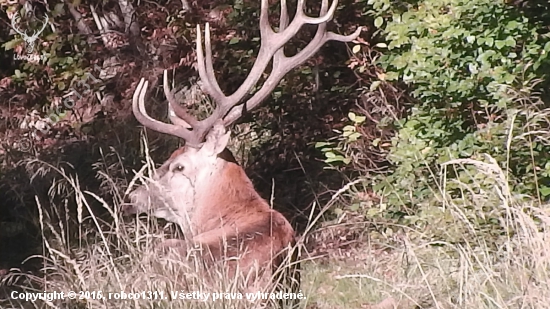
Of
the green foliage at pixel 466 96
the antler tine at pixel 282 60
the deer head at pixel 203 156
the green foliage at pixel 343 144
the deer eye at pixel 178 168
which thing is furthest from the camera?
the green foliage at pixel 343 144

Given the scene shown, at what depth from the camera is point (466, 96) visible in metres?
5.61

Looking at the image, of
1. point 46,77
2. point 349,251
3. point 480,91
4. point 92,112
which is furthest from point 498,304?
point 92,112

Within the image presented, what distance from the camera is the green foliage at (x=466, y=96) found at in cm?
528

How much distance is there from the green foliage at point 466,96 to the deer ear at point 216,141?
1.20 metres

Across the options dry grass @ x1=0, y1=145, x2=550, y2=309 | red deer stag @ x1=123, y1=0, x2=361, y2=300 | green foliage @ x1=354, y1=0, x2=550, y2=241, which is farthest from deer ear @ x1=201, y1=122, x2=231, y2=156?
green foliage @ x1=354, y1=0, x2=550, y2=241

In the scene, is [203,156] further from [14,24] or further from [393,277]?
[14,24]

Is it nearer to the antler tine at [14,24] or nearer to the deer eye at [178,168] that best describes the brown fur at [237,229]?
the deer eye at [178,168]

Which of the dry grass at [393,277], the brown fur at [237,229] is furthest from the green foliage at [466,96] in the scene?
the brown fur at [237,229]

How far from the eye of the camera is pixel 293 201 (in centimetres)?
750

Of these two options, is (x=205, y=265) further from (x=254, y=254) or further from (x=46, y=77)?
(x=46, y=77)

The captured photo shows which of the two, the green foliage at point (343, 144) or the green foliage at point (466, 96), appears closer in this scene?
the green foliage at point (466, 96)

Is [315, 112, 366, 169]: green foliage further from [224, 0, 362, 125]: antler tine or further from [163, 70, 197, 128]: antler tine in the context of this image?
[163, 70, 197, 128]: antler tine

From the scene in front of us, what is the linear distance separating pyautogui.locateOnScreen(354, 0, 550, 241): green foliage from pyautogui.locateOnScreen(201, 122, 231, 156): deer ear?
120cm

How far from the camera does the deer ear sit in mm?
5535
